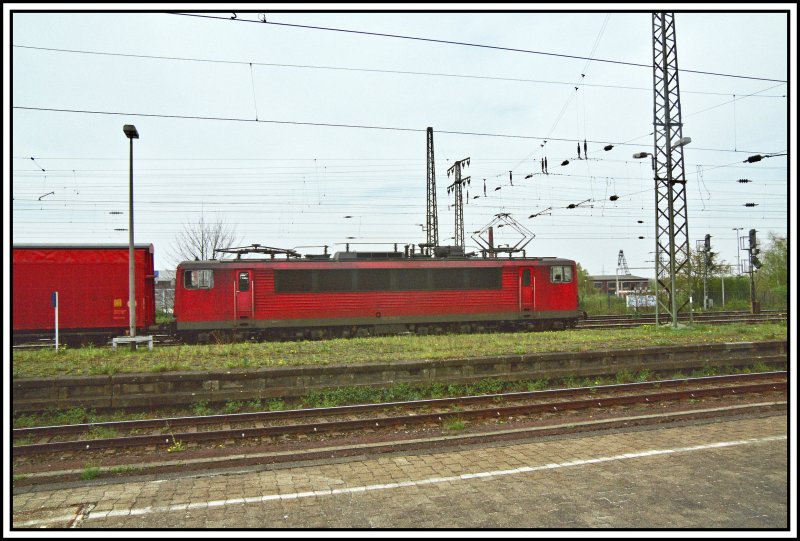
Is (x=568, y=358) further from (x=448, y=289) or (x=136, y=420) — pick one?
(x=136, y=420)

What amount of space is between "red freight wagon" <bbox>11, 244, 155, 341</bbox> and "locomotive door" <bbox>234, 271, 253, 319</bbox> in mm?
3395

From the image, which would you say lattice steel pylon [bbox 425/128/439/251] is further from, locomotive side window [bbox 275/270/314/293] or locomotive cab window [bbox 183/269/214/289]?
locomotive cab window [bbox 183/269/214/289]

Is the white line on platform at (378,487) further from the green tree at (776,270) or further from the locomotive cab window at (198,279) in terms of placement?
the locomotive cab window at (198,279)

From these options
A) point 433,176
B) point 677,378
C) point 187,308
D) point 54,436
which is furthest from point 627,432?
point 433,176

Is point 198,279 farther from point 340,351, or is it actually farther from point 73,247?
point 340,351

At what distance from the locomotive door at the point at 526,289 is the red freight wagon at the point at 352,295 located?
0.13 feet

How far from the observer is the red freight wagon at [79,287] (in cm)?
1694

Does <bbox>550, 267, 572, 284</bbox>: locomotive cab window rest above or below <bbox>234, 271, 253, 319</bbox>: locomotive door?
above

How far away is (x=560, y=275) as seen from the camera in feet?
71.9

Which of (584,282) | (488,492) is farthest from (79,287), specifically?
(584,282)

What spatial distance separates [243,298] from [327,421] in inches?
399

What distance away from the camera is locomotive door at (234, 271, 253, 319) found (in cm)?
1873

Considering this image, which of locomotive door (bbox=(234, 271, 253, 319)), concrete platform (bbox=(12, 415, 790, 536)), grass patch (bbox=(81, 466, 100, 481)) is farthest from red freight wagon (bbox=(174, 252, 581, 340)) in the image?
concrete platform (bbox=(12, 415, 790, 536))

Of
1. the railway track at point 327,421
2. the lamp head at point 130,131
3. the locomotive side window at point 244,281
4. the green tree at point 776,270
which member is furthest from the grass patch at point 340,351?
the green tree at point 776,270
